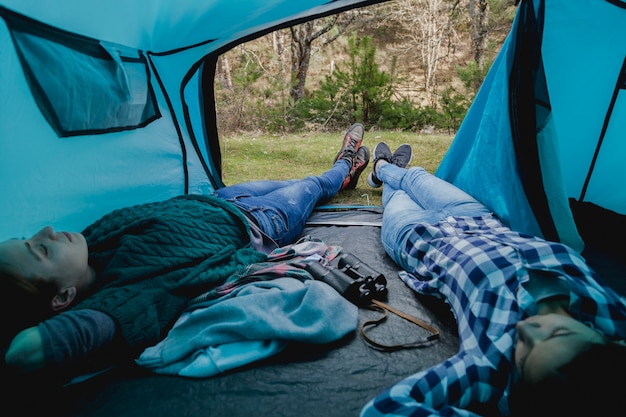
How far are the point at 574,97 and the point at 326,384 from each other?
6.89 ft

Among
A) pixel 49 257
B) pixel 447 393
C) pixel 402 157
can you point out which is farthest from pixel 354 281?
pixel 402 157

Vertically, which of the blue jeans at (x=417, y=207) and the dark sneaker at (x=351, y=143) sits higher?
the dark sneaker at (x=351, y=143)

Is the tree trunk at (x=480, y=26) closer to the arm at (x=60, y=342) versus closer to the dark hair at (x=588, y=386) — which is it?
the dark hair at (x=588, y=386)

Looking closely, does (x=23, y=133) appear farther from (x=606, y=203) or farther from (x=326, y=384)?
(x=606, y=203)

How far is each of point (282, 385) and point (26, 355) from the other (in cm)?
67

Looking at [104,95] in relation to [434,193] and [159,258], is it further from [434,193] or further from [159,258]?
[434,193]

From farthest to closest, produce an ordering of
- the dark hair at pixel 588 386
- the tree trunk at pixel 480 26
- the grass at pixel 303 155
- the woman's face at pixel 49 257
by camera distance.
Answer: the tree trunk at pixel 480 26
the grass at pixel 303 155
the woman's face at pixel 49 257
the dark hair at pixel 588 386

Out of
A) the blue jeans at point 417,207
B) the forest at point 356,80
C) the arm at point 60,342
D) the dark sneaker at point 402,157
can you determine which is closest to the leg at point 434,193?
the blue jeans at point 417,207

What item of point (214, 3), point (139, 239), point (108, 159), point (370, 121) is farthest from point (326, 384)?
point (370, 121)

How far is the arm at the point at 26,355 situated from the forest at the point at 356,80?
510cm

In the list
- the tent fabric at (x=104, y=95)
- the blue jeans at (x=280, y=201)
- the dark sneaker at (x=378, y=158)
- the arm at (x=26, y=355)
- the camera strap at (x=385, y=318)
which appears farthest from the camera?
the dark sneaker at (x=378, y=158)

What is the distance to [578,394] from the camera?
0.72 meters

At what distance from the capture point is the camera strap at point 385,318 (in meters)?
1.27

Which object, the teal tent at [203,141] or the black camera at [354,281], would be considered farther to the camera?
the black camera at [354,281]
